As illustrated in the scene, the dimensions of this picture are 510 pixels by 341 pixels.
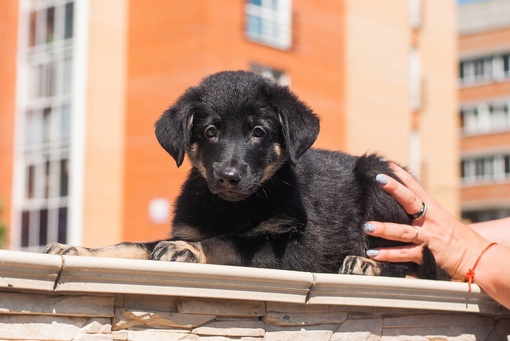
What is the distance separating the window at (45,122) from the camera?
2317cm

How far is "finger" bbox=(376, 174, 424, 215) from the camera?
442 cm

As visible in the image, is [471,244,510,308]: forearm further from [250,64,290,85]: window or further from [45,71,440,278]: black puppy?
[250,64,290,85]: window

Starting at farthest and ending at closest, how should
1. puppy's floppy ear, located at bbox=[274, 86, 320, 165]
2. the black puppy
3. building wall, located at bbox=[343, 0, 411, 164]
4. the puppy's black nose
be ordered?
building wall, located at bbox=[343, 0, 411, 164] < puppy's floppy ear, located at bbox=[274, 86, 320, 165] < the black puppy < the puppy's black nose

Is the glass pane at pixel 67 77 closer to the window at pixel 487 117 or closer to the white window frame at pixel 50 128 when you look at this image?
the white window frame at pixel 50 128

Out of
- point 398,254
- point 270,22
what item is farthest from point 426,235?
point 270,22

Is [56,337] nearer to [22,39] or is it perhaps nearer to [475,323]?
[475,323]

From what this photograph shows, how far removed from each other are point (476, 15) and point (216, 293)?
4535 centimetres

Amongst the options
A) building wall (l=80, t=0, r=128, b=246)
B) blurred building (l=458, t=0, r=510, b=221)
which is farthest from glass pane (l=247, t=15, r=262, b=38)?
blurred building (l=458, t=0, r=510, b=221)

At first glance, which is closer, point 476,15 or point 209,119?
point 209,119

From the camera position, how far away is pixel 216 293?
10.8 feet

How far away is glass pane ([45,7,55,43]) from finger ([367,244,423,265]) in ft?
68.3

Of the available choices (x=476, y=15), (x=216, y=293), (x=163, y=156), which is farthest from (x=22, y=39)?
(x=476, y=15)

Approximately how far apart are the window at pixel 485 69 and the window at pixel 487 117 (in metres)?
1.27

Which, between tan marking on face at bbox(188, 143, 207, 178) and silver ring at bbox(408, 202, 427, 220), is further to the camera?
silver ring at bbox(408, 202, 427, 220)
